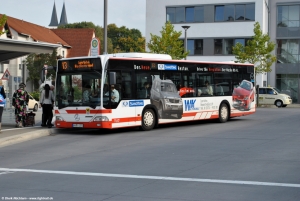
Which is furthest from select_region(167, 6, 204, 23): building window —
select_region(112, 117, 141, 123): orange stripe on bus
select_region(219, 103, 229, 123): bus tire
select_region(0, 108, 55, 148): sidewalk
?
select_region(112, 117, 141, 123): orange stripe on bus

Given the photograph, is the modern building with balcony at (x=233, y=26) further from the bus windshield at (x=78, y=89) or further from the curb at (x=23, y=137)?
the curb at (x=23, y=137)

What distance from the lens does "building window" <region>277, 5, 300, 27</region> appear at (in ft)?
186

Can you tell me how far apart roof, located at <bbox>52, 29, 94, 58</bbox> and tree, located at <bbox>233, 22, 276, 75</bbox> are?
4238 cm

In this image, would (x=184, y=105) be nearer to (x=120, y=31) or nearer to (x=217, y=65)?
(x=217, y=65)

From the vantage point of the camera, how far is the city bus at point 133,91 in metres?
19.2

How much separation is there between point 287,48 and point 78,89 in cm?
4118

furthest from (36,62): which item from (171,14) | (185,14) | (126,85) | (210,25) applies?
(126,85)

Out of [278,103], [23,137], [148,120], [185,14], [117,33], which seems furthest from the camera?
[117,33]

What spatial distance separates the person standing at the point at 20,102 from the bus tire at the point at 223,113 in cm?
856

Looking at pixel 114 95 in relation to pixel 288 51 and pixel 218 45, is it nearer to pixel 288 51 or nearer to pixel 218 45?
pixel 218 45

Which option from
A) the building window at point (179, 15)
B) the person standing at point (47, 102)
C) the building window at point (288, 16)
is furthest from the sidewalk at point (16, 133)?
the building window at point (288, 16)

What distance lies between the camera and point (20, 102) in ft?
70.0

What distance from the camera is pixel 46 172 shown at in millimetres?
11164

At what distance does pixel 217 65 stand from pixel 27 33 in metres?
53.4
